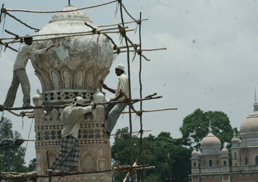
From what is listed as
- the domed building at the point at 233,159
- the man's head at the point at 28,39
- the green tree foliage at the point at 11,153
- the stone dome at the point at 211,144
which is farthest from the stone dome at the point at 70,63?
the stone dome at the point at 211,144

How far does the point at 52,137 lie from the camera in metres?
18.2

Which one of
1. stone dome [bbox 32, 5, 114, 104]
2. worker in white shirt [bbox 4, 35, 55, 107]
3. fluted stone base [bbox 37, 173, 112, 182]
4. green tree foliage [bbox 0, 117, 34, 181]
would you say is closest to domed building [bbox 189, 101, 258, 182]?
green tree foliage [bbox 0, 117, 34, 181]

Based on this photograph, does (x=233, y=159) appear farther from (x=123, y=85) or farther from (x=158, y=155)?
(x=123, y=85)

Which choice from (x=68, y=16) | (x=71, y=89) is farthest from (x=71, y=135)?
(x=68, y=16)

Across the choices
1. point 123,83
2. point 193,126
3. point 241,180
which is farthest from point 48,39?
point 193,126

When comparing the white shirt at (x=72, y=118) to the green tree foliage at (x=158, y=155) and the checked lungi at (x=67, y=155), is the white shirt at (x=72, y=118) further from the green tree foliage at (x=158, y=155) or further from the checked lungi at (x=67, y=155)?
the green tree foliage at (x=158, y=155)

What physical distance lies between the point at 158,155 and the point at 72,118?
71328 millimetres

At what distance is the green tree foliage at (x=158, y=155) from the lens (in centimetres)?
7900

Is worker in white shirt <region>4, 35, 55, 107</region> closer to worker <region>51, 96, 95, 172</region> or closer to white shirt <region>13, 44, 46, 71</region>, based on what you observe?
white shirt <region>13, 44, 46, 71</region>

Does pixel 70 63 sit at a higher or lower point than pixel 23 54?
lower

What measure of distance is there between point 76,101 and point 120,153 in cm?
6214

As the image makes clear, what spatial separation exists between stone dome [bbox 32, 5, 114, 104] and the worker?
775 millimetres

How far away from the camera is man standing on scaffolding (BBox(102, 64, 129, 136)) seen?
692 inches

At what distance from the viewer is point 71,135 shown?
1752 cm
